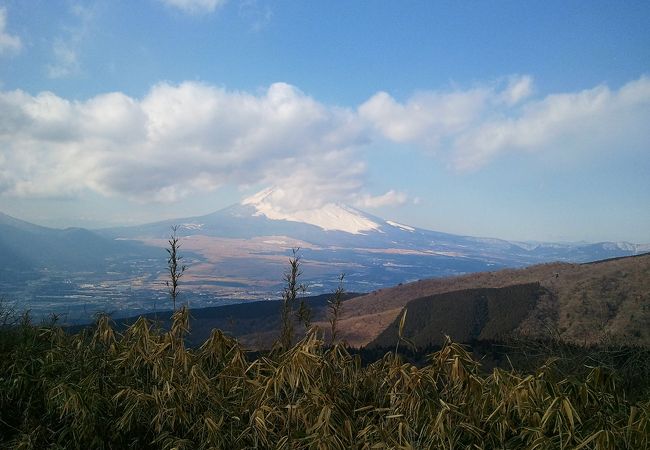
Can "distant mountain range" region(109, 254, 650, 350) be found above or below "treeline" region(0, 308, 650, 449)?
below

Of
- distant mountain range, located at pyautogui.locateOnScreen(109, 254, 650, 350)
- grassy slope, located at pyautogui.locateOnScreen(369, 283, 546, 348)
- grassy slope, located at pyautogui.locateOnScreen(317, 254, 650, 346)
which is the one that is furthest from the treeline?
grassy slope, located at pyautogui.locateOnScreen(369, 283, 546, 348)

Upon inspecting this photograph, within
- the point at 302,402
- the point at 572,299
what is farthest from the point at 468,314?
the point at 302,402

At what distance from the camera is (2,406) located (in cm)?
462

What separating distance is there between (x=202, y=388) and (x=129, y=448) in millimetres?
805

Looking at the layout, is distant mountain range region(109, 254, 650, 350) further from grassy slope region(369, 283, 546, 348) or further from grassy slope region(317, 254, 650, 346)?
grassy slope region(369, 283, 546, 348)

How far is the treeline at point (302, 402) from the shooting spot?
3.64 metres

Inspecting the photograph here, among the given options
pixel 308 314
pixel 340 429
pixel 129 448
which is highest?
pixel 308 314

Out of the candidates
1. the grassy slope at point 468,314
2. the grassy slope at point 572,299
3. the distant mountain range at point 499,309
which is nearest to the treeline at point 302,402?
the grassy slope at point 572,299

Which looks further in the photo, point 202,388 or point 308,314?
point 308,314

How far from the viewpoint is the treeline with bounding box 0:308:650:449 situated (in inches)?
143

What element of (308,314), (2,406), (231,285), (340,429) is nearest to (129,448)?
(2,406)

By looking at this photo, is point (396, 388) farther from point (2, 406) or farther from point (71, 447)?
point (2, 406)

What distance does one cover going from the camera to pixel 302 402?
156 inches

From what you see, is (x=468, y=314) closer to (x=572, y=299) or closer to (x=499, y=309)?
(x=499, y=309)
